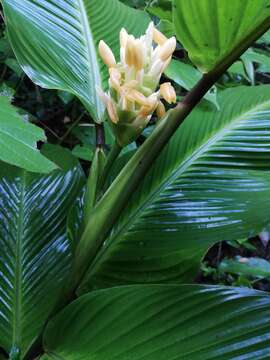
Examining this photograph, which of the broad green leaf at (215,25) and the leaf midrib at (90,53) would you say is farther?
the leaf midrib at (90,53)

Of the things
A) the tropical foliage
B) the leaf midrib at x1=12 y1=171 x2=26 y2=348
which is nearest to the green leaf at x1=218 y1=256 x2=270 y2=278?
the tropical foliage

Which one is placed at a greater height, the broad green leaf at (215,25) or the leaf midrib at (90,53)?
the broad green leaf at (215,25)

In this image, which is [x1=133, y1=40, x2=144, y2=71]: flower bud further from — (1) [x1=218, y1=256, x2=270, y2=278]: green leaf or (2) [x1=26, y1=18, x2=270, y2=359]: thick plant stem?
(1) [x1=218, y1=256, x2=270, y2=278]: green leaf

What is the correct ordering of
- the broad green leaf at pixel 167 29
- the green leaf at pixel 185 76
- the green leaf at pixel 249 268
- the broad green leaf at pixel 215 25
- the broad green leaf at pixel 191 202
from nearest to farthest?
the broad green leaf at pixel 215 25, the broad green leaf at pixel 191 202, the green leaf at pixel 185 76, the broad green leaf at pixel 167 29, the green leaf at pixel 249 268

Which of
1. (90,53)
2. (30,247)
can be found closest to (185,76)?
(90,53)

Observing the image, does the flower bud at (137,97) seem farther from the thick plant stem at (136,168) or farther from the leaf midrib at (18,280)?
the leaf midrib at (18,280)

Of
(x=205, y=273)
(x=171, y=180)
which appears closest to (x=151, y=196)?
(x=171, y=180)

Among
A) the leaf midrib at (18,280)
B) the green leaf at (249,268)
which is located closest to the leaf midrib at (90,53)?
the leaf midrib at (18,280)
